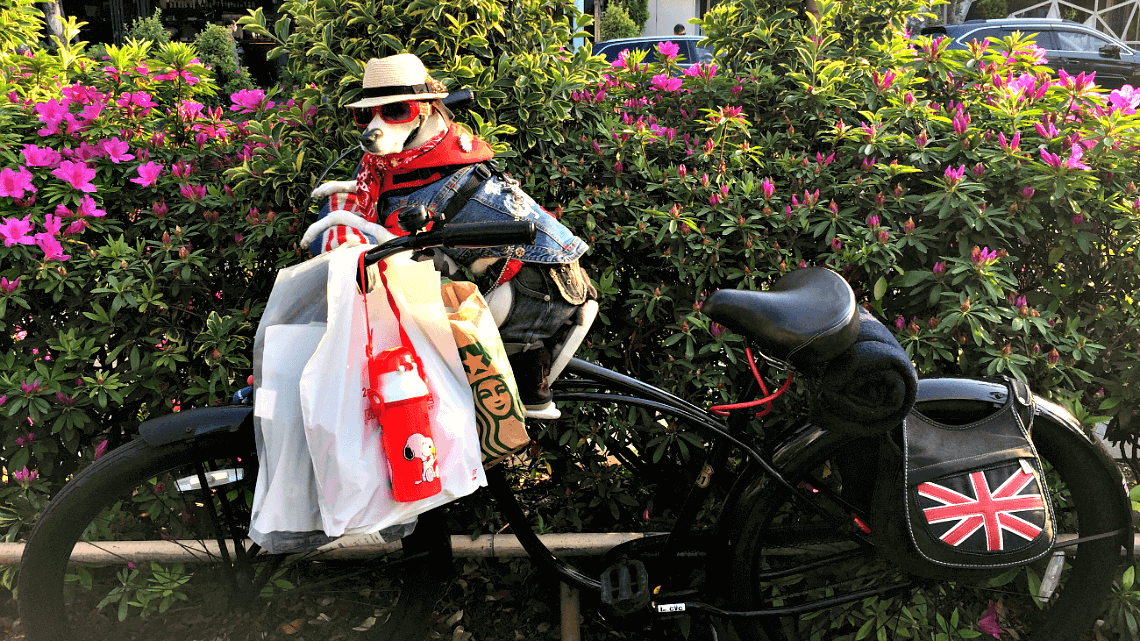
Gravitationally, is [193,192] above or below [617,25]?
below

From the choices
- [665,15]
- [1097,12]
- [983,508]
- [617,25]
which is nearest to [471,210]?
[983,508]

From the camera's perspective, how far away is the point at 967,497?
205 cm

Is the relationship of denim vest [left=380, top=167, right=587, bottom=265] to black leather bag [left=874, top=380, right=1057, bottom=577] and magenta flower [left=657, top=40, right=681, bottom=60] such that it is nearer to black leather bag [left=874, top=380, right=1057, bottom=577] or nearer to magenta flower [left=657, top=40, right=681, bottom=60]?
black leather bag [left=874, top=380, right=1057, bottom=577]

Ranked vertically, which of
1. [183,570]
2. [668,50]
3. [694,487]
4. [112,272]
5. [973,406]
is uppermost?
[668,50]

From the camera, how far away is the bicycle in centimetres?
188

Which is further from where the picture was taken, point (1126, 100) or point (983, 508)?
point (1126, 100)

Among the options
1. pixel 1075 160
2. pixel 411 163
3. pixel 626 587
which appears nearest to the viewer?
pixel 411 163

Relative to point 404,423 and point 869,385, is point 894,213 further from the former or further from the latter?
point 404,423

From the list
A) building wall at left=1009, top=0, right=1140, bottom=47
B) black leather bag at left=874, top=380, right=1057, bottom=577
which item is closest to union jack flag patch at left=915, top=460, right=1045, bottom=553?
black leather bag at left=874, top=380, right=1057, bottom=577

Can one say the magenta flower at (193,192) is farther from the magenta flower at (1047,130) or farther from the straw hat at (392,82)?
the magenta flower at (1047,130)

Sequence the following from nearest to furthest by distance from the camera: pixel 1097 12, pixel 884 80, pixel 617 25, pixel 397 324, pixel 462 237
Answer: pixel 462 237 → pixel 397 324 → pixel 884 80 → pixel 617 25 → pixel 1097 12

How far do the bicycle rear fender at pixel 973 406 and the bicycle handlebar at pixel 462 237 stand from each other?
3.46 ft

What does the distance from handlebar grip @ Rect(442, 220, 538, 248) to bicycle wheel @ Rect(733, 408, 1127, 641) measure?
3.63 feet

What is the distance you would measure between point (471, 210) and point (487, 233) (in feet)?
1.03
